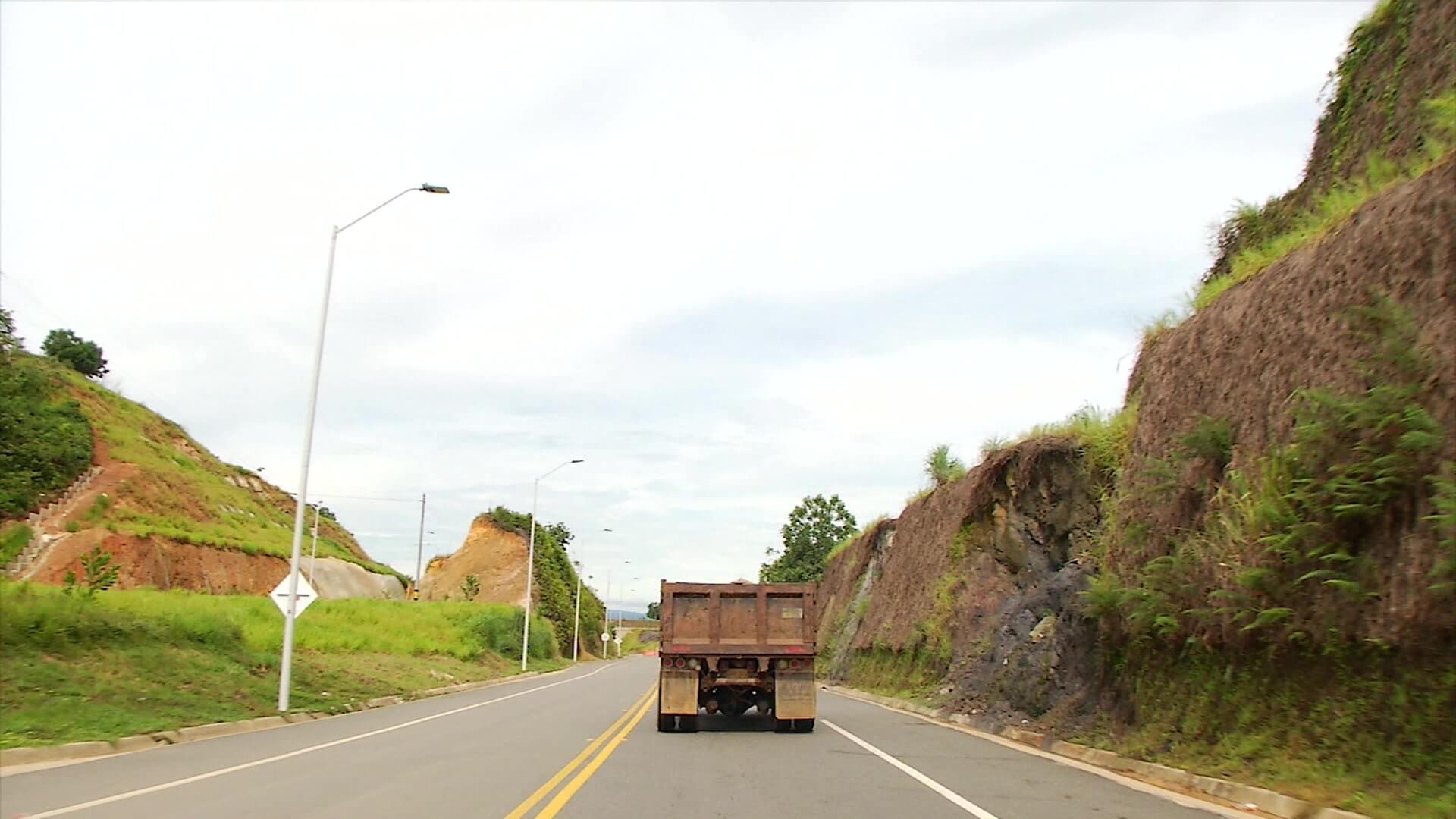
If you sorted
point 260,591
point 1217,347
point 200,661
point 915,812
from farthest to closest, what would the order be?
point 260,591, point 200,661, point 1217,347, point 915,812

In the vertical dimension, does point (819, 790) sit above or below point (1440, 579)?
below

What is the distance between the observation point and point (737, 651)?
19562mm

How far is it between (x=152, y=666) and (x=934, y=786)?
1677 centimetres

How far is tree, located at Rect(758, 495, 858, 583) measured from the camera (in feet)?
289

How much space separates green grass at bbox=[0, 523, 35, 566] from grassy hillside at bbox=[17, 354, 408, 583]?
307 cm

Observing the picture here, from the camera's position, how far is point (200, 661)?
23.2 meters

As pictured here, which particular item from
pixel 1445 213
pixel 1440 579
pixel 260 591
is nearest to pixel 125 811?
pixel 1440 579

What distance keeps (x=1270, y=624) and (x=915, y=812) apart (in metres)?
4.91

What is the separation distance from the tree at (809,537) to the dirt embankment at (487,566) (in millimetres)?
25961

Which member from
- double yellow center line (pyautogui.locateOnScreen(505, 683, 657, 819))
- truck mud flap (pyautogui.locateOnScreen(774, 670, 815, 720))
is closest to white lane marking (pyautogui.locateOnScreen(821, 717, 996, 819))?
truck mud flap (pyautogui.locateOnScreen(774, 670, 815, 720))

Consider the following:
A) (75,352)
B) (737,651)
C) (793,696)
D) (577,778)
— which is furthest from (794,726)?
(75,352)

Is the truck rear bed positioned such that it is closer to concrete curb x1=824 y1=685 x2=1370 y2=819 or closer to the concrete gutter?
concrete curb x1=824 y1=685 x2=1370 y2=819

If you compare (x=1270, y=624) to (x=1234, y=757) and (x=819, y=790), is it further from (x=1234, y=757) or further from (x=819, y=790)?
(x=819, y=790)

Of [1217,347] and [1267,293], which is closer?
[1267,293]
